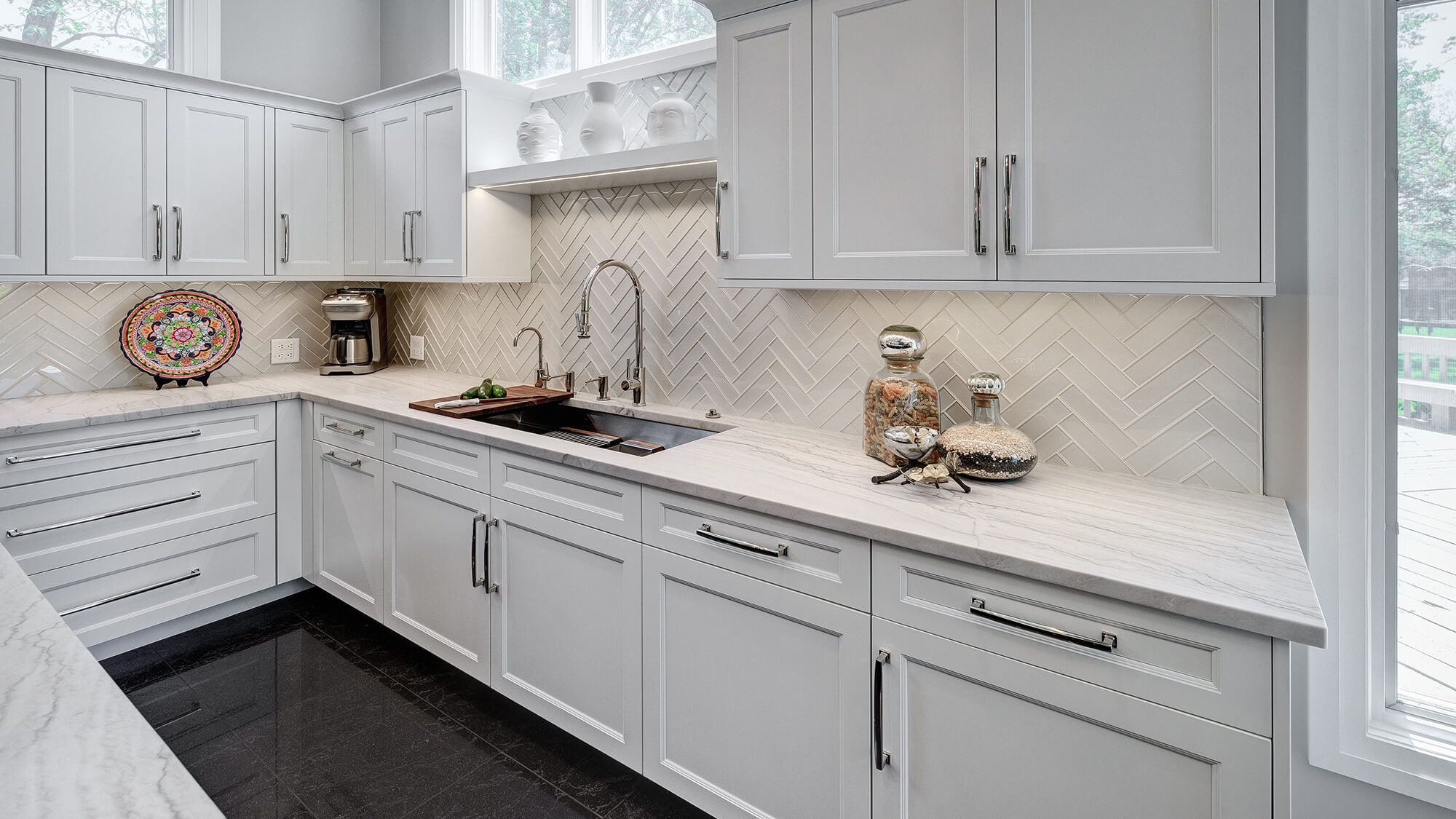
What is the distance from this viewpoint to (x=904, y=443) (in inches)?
67.0

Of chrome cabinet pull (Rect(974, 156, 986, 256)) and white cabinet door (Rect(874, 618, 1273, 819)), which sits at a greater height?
chrome cabinet pull (Rect(974, 156, 986, 256))

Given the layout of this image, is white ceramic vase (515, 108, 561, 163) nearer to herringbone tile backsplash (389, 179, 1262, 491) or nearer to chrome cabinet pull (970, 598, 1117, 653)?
herringbone tile backsplash (389, 179, 1262, 491)

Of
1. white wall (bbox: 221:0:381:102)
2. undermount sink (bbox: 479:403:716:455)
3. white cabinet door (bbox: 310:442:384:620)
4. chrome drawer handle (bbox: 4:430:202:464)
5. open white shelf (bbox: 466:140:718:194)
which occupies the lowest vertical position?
white cabinet door (bbox: 310:442:384:620)

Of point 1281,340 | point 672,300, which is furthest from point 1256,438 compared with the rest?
point 672,300

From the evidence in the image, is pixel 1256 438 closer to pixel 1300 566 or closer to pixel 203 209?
pixel 1300 566

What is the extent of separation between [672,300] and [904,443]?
1.24 m

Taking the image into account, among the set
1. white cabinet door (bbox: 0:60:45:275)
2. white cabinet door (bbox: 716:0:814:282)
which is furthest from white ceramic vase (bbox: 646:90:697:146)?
white cabinet door (bbox: 0:60:45:275)

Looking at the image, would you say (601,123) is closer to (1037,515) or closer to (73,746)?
(1037,515)

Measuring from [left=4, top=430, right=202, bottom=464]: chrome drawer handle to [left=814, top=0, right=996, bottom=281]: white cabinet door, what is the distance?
2.47m

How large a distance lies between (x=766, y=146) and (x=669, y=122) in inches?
20.2


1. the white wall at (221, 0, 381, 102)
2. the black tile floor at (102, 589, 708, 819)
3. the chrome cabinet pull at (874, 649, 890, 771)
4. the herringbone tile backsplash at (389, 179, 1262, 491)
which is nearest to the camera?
the chrome cabinet pull at (874, 649, 890, 771)

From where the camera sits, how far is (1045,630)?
1.27m

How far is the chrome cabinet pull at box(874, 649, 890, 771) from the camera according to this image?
147cm

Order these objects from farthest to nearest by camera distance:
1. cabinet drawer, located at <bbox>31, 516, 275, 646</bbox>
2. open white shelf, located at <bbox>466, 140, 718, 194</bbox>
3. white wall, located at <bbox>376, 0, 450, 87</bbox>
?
white wall, located at <bbox>376, 0, 450, 87</bbox> → cabinet drawer, located at <bbox>31, 516, 275, 646</bbox> → open white shelf, located at <bbox>466, 140, 718, 194</bbox>
